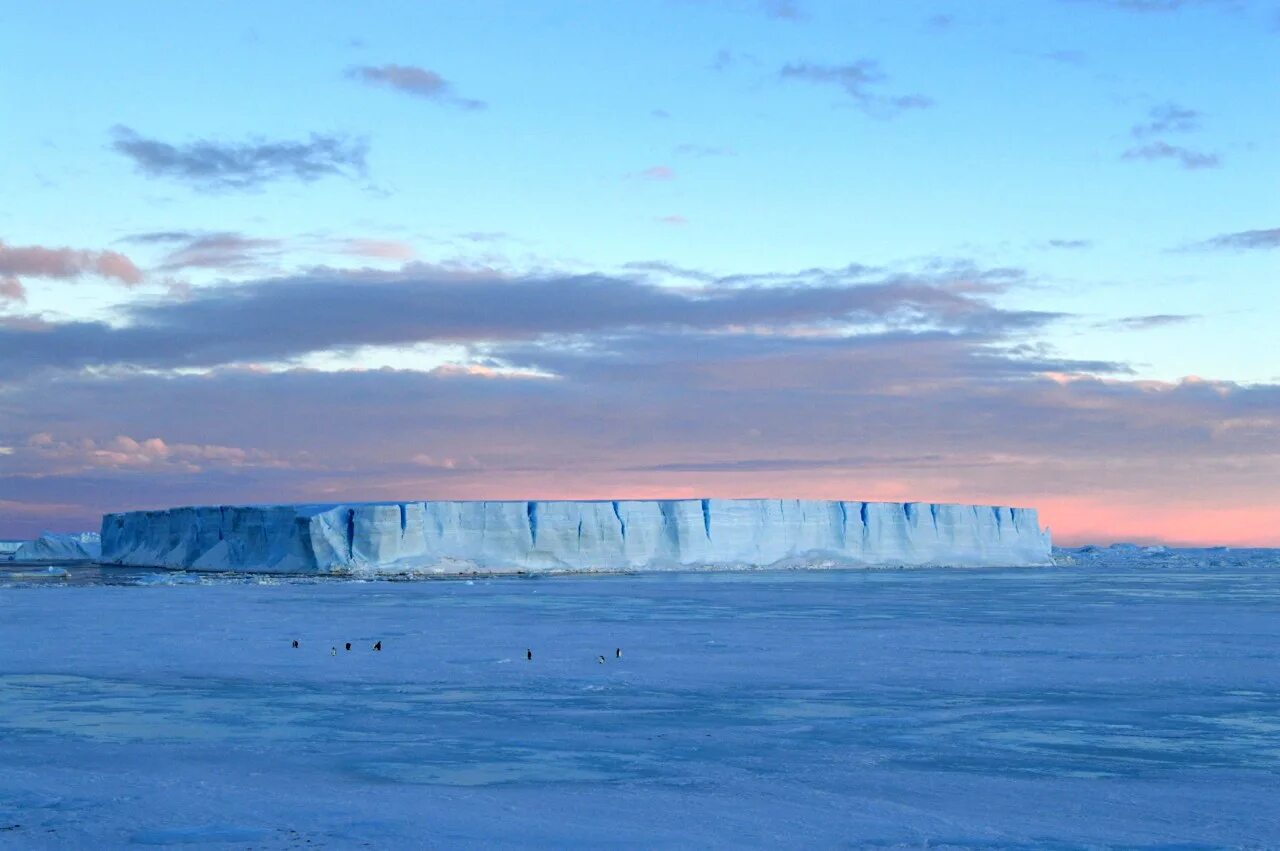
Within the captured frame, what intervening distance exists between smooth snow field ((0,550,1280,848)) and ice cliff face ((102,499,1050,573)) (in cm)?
1769

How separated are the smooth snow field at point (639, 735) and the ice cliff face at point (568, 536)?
58.0 ft

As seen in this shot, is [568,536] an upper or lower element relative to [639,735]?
upper

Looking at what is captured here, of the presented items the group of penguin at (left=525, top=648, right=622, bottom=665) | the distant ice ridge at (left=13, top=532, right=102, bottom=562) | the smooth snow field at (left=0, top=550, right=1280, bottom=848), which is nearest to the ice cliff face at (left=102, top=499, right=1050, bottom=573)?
the distant ice ridge at (left=13, top=532, right=102, bottom=562)

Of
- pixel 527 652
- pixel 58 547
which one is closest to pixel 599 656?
pixel 527 652

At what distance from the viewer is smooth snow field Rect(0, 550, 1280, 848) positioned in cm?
479

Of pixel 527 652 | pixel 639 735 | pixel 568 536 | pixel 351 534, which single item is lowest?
pixel 639 735

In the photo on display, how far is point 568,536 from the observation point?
1312 inches

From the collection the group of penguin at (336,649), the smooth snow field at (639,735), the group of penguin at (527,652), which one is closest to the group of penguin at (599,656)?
the group of penguin at (527,652)

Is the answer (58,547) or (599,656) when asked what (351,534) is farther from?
(58,547)

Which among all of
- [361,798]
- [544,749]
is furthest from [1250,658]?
[361,798]

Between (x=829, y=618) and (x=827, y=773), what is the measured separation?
31.5ft

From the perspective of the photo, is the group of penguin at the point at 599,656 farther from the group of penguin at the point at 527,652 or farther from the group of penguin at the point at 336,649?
the group of penguin at the point at 336,649

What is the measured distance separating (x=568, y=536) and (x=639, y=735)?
87.6 feet

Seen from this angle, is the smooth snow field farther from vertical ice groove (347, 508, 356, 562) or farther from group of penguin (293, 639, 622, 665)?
vertical ice groove (347, 508, 356, 562)
